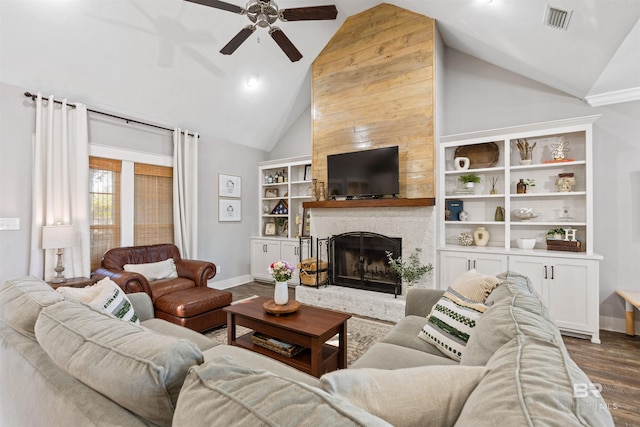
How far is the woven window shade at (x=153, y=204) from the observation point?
4.22 m

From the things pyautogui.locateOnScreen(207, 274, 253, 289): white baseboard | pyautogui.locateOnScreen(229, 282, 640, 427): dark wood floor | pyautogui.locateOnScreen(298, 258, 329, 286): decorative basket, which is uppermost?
pyautogui.locateOnScreen(298, 258, 329, 286): decorative basket

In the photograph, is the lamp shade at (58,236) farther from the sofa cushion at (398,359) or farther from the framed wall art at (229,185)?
the sofa cushion at (398,359)

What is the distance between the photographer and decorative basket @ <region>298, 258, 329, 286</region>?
4234 mm

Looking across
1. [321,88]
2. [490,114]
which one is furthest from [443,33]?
[321,88]

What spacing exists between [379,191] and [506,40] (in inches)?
82.8

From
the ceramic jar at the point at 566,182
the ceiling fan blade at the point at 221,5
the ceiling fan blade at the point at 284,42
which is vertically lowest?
the ceramic jar at the point at 566,182

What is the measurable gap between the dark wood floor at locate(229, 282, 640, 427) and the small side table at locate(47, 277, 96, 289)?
4453mm

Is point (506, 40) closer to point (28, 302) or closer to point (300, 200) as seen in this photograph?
point (300, 200)

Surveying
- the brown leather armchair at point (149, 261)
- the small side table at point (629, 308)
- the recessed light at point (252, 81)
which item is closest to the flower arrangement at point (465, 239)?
the small side table at point (629, 308)

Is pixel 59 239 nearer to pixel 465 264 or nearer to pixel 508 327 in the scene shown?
pixel 508 327

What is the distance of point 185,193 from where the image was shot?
15.2 feet

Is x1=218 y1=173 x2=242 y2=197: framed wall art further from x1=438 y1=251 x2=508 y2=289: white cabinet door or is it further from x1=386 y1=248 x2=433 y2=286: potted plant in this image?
x1=438 y1=251 x2=508 y2=289: white cabinet door

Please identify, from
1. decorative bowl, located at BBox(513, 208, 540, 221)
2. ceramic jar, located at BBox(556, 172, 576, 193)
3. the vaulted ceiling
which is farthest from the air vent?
decorative bowl, located at BBox(513, 208, 540, 221)

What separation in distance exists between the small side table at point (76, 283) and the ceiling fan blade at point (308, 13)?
3255mm
